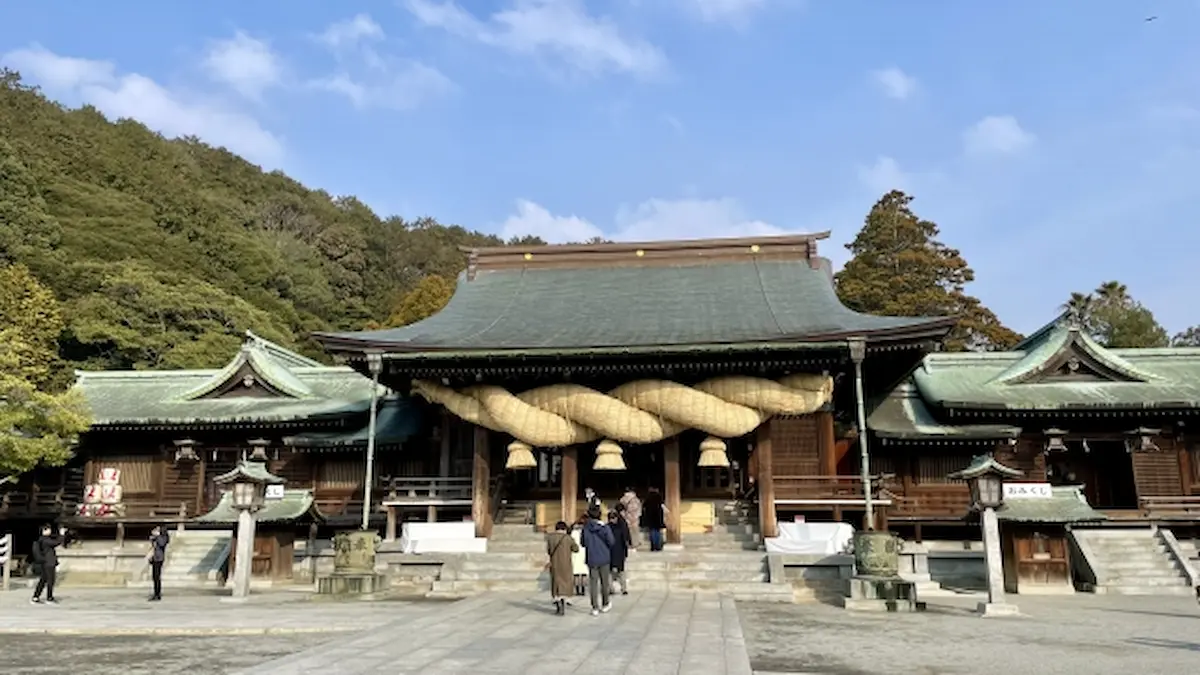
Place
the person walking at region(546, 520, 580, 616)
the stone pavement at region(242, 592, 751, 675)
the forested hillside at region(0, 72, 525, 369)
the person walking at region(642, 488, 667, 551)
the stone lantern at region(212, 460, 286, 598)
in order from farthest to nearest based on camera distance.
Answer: the forested hillside at region(0, 72, 525, 369) → the person walking at region(642, 488, 667, 551) → the stone lantern at region(212, 460, 286, 598) → the person walking at region(546, 520, 580, 616) → the stone pavement at region(242, 592, 751, 675)

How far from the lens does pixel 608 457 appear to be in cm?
1956

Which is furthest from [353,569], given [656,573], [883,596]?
[883,596]

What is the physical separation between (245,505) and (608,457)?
816 cm

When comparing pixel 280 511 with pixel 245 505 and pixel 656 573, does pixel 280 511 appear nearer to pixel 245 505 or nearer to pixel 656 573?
pixel 245 505

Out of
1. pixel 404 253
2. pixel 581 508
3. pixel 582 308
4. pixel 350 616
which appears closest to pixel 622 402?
pixel 581 508

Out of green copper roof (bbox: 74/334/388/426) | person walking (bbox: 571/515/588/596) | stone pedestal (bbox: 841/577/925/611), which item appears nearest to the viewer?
person walking (bbox: 571/515/588/596)

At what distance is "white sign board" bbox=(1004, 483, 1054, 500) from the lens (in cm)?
1855

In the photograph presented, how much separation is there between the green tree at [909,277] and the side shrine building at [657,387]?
85.5ft

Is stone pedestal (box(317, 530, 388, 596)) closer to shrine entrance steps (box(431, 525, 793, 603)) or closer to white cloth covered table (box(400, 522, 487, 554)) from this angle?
shrine entrance steps (box(431, 525, 793, 603))

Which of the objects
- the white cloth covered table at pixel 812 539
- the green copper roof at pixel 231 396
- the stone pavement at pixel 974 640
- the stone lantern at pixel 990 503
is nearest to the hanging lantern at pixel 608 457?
Result: the white cloth covered table at pixel 812 539

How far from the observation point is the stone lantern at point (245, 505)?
15.7 m

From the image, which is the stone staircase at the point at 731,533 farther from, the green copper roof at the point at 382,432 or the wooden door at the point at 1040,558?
the green copper roof at the point at 382,432

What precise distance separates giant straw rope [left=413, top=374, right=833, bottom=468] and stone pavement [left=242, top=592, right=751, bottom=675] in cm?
647

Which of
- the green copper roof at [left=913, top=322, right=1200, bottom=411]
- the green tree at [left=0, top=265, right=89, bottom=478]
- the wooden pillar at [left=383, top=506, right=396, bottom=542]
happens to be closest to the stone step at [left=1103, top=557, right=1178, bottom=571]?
the green copper roof at [left=913, top=322, right=1200, bottom=411]
